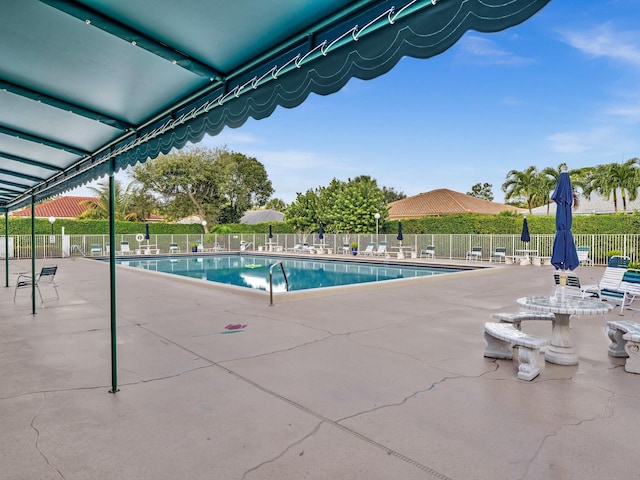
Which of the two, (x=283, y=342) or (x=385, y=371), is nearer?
(x=385, y=371)

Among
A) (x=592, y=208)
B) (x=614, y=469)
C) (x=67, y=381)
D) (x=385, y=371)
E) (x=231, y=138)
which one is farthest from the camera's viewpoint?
(x=231, y=138)

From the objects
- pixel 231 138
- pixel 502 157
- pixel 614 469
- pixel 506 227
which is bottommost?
pixel 614 469

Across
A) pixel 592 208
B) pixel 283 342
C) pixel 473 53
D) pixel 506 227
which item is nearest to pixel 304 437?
pixel 283 342

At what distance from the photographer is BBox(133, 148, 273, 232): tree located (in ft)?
99.8

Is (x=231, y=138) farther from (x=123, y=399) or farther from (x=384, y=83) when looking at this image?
(x=123, y=399)

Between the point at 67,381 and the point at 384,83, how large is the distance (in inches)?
950

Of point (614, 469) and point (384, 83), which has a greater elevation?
point (384, 83)

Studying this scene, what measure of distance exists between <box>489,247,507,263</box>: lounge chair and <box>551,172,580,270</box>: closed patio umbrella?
45.1 feet

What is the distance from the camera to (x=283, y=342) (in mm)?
4812

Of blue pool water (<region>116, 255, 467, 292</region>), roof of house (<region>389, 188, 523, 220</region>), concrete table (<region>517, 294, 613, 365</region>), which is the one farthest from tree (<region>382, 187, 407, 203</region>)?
concrete table (<region>517, 294, 613, 365</region>)

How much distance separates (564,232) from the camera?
4.42 m

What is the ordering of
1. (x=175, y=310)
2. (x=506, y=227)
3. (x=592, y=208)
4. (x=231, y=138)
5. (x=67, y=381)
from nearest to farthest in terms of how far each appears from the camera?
(x=67, y=381) < (x=175, y=310) < (x=506, y=227) < (x=592, y=208) < (x=231, y=138)

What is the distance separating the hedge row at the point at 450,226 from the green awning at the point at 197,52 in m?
18.3

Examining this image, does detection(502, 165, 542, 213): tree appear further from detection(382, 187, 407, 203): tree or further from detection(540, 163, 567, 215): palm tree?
detection(382, 187, 407, 203): tree
